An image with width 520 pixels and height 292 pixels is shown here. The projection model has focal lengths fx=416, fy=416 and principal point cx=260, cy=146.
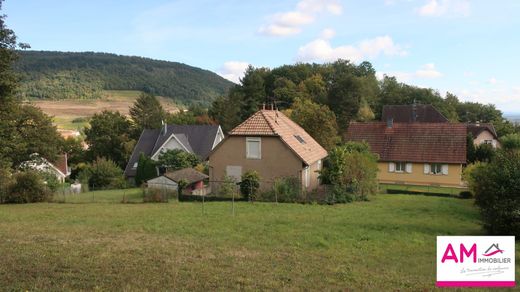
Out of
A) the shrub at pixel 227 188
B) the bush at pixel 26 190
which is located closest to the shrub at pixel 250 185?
the shrub at pixel 227 188

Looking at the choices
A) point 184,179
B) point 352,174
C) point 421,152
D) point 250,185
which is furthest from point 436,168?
point 184,179

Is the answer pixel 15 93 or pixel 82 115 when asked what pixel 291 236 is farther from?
pixel 82 115

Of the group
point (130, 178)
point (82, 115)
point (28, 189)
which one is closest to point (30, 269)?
point (28, 189)

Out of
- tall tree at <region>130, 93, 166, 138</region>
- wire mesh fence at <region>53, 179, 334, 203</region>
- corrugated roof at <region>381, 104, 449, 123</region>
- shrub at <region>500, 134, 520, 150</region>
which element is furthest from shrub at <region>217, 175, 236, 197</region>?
tall tree at <region>130, 93, 166, 138</region>

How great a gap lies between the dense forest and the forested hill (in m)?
65.6

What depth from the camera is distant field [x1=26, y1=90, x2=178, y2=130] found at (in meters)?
129

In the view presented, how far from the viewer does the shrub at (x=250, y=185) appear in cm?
2684

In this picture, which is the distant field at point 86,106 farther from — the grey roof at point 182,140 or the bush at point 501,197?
the bush at point 501,197

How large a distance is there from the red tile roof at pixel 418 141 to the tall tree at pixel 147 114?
4235 cm

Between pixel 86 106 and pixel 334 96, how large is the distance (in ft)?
332

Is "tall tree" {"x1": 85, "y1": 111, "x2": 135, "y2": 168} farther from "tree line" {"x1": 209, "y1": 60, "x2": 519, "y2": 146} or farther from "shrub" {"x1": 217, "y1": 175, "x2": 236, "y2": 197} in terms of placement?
"shrub" {"x1": 217, "y1": 175, "x2": 236, "y2": 197}

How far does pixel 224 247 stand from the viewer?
506 inches

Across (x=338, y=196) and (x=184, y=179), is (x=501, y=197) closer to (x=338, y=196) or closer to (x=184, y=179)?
(x=338, y=196)

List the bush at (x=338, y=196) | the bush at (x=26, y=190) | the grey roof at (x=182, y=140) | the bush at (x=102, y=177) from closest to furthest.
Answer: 1. the bush at (x=338, y=196)
2. the bush at (x=26, y=190)
3. the bush at (x=102, y=177)
4. the grey roof at (x=182, y=140)
